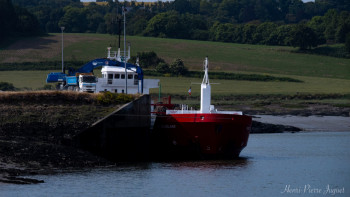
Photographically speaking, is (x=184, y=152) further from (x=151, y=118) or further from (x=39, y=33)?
(x=39, y=33)

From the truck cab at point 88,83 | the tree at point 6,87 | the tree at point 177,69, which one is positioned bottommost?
the tree at point 6,87

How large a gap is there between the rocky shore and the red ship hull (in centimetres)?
491

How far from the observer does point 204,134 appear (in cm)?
4938

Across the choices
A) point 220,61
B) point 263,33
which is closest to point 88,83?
point 220,61

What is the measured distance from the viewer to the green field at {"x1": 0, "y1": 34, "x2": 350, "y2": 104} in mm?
108875

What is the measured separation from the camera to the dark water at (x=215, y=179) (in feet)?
128

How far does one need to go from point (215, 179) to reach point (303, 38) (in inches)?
4708

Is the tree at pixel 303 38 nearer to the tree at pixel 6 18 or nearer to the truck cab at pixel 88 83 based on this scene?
the tree at pixel 6 18

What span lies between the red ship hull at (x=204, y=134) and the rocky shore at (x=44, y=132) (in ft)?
16.1

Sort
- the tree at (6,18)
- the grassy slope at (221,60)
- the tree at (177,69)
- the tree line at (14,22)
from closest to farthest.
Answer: the grassy slope at (221,60)
the tree at (177,69)
the tree at (6,18)
the tree line at (14,22)

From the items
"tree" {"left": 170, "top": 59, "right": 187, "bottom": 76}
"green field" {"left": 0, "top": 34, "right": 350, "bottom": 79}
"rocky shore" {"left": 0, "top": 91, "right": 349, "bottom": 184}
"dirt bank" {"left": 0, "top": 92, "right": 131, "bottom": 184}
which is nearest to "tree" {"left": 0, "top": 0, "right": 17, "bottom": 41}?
"green field" {"left": 0, "top": 34, "right": 350, "bottom": 79}

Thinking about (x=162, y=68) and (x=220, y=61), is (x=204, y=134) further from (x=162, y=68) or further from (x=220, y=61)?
(x=220, y=61)

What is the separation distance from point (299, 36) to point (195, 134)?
11281 cm

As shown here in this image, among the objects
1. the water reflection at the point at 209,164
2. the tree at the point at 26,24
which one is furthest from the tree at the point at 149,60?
the water reflection at the point at 209,164
